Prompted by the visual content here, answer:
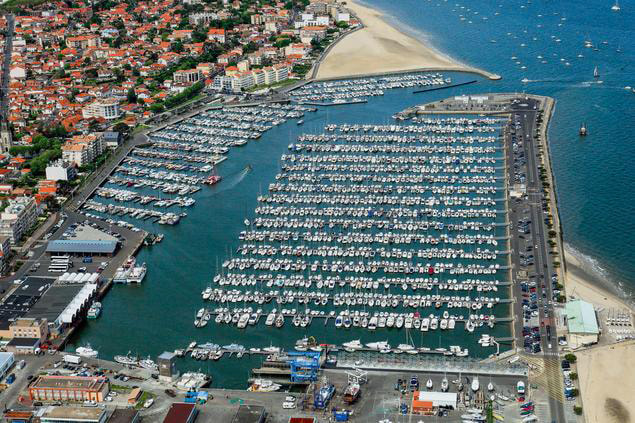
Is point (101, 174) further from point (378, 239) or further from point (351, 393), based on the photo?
point (351, 393)

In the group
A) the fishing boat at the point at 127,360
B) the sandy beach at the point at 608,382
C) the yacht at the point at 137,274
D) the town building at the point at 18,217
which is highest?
the town building at the point at 18,217

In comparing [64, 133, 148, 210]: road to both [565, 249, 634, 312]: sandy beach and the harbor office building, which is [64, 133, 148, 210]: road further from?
[565, 249, 634, 312]: sandy beach

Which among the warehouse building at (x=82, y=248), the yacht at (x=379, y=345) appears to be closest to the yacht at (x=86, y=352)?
the warehouse building at (x=82, y=248)

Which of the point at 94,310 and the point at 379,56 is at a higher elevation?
the point at 379,56

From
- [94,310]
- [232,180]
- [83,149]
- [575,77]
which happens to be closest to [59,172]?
[83,149]

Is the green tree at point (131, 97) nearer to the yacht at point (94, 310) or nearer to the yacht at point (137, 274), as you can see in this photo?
the yacht at point (137, 274)

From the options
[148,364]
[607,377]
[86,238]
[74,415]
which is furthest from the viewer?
[86,238]

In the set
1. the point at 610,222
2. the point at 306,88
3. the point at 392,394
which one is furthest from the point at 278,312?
the point at 306,88
